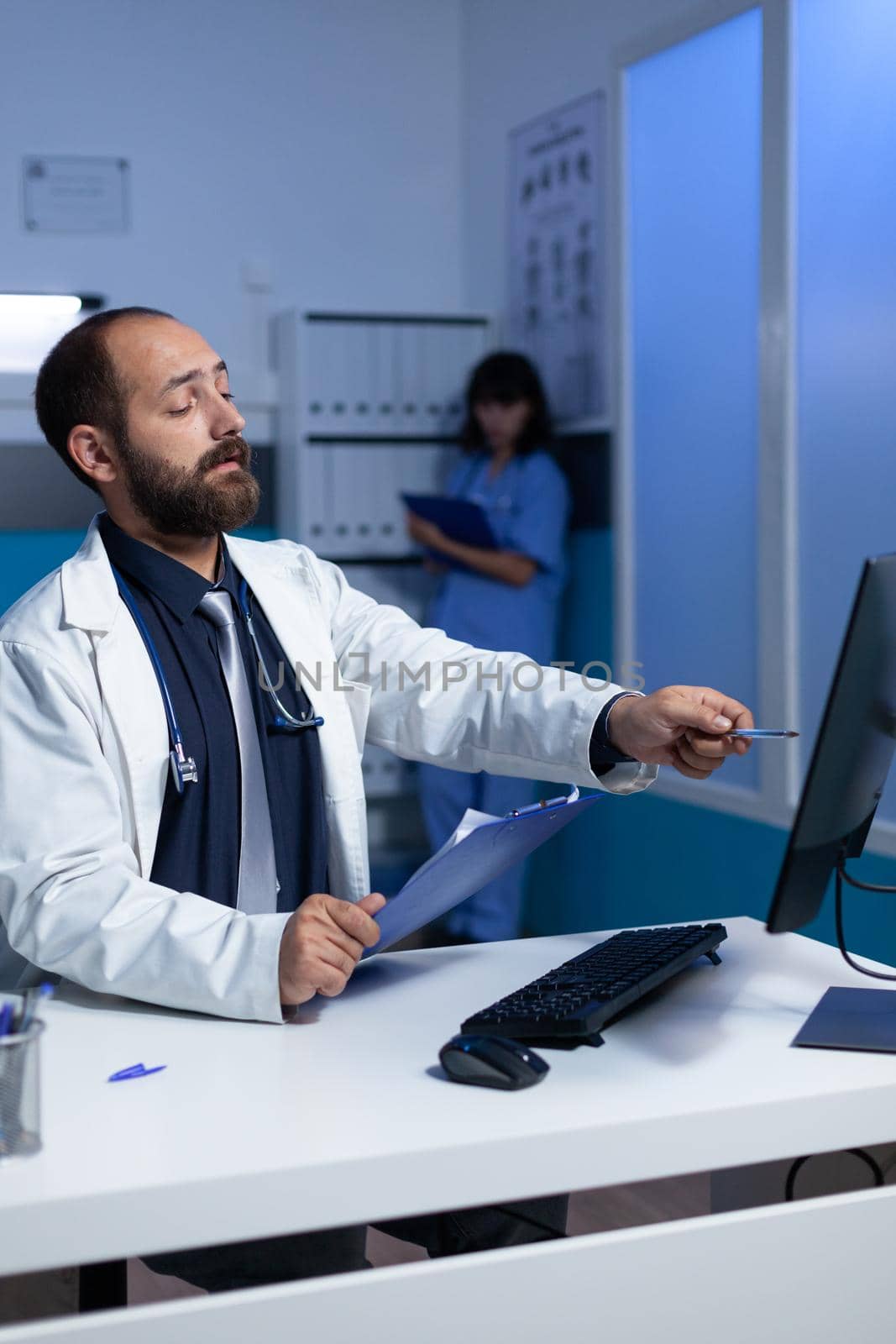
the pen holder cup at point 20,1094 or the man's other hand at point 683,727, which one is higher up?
the man's other hand at point 683,727

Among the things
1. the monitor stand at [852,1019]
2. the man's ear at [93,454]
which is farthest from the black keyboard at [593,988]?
the man's ear at [93,454]

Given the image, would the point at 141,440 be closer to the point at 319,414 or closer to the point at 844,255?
the point at 844,255

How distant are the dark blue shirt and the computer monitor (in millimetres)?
645

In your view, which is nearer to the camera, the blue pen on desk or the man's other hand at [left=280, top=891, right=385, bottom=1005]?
the blue pen on desk

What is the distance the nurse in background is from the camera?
3.77 m

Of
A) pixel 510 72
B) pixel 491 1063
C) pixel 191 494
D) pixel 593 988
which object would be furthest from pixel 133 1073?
pixel 510 72

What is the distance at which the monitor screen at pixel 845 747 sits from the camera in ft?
3.37

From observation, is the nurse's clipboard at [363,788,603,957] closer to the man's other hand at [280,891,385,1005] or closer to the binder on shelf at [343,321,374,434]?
the man's other hand at [280,891,385,1005]

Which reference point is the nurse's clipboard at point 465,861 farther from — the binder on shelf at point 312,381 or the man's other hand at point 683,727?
the binder on shelf at point 312,381

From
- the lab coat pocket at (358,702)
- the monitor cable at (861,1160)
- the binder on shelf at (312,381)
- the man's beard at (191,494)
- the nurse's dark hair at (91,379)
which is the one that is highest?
the binder on shelf at (312,381)

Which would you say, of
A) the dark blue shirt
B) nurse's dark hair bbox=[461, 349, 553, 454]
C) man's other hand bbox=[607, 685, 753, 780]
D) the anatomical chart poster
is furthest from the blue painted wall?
man's other hand bbox=[607, 685, 753, 780]

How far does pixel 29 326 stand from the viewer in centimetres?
407

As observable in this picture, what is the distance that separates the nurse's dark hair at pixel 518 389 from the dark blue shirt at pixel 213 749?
7.47ft

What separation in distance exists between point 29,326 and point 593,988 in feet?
11.1
